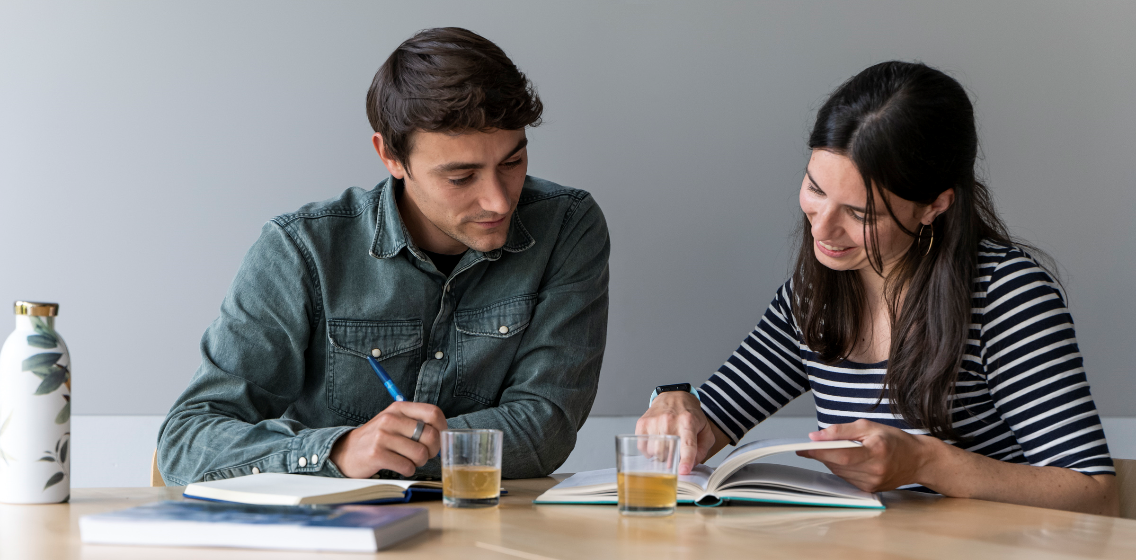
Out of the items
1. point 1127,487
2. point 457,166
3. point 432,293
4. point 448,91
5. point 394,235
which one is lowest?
point 1127,487

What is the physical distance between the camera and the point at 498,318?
1595 mm

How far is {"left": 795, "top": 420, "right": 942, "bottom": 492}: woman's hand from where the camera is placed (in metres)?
1.11

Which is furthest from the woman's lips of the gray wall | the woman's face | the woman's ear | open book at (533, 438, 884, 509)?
the gray wall

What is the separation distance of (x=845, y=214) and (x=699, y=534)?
2.21 ft

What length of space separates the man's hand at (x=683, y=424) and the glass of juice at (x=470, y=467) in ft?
0.96

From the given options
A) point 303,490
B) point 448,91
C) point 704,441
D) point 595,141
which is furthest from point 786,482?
point 595,141

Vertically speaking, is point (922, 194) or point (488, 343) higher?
point (922, 194)

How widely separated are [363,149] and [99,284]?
2.13ft

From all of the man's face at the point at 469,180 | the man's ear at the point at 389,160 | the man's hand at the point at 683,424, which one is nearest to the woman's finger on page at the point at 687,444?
the man's hand at the point at 683,424

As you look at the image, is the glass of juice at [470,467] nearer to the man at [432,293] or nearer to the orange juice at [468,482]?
the orange juice at [468,482]

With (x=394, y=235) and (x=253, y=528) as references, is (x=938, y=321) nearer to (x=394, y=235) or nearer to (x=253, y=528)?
(x=394, y=235)

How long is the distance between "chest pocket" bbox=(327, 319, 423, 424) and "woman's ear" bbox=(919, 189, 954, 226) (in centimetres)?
86

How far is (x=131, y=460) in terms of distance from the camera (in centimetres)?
200

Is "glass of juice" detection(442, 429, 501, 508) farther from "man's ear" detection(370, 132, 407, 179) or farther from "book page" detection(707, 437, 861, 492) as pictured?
"man's ear" detection(370, 132, 407, 179)
